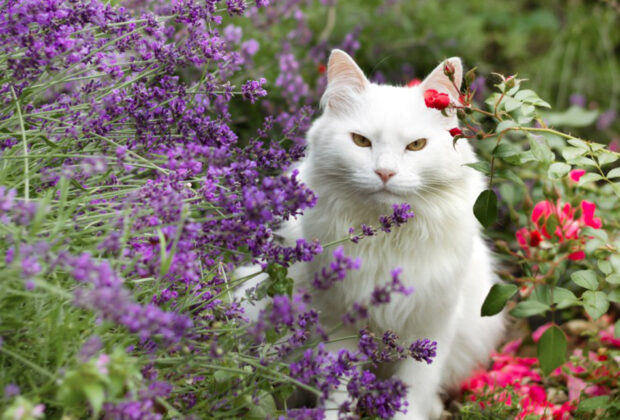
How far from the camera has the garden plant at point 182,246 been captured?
4.00ft

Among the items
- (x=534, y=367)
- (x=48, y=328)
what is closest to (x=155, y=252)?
(x=48, y=328)

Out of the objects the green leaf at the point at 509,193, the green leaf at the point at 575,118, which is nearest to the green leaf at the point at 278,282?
the green leaf at the point at 509,193

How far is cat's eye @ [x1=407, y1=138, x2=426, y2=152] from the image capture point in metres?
1.87

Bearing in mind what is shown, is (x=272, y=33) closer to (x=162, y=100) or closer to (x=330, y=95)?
(x=330, y=95)

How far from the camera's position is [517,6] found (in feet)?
20.3

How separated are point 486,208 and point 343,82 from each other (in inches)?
23.5

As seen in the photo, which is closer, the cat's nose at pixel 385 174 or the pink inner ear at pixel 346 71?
the cat's nose at pixel 385 174

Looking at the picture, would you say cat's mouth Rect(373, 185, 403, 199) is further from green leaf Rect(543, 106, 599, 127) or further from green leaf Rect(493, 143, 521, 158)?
green leaf Rect(543, 106, 599, 127)

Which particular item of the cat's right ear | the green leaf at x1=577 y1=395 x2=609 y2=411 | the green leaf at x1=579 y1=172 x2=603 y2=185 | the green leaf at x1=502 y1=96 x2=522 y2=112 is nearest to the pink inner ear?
the cat's right ear

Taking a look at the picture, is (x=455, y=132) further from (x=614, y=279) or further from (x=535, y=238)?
(x=535, y=238)

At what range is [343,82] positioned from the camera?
2.00 metres

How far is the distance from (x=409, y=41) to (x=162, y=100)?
2.67 meters

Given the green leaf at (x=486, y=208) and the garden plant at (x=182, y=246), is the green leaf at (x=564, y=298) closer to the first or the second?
the garden plant at (x=182, y=246)

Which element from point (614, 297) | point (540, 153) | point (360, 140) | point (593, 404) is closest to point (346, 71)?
point (360, 140)
